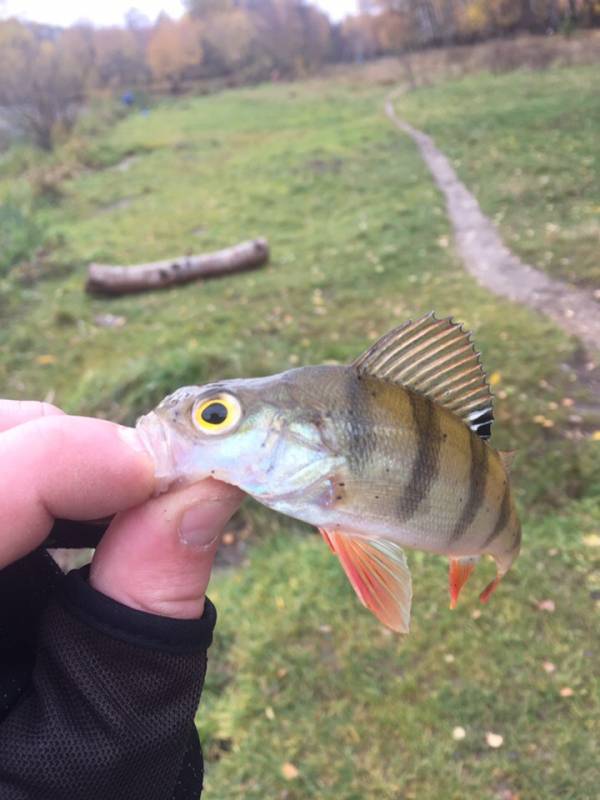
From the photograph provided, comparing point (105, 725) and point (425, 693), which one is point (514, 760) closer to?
point (425, 693)

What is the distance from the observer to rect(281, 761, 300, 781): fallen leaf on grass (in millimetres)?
3180

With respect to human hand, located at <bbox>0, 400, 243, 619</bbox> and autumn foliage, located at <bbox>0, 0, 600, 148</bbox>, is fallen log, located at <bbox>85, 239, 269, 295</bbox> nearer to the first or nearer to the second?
human hand, located at <bbox>0, 400, 243, 619</bbox>

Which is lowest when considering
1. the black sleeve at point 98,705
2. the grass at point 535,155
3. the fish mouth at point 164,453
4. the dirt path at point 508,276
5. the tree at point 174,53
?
the dirt path at point 508,276

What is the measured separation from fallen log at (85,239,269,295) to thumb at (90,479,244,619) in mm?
8864

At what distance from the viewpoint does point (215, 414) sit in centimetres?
153

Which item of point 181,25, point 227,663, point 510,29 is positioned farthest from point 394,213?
point 181,25

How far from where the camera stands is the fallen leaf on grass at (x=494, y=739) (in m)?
3.15

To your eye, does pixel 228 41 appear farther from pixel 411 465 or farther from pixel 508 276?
pixel 411 465

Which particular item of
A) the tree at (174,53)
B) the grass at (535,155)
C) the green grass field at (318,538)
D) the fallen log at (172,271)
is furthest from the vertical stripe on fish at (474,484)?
the tree at (174,53)

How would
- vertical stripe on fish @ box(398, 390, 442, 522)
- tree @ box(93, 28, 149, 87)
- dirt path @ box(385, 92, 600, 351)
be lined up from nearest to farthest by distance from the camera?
vertical stripe on fish @ box(398, 390, 442, 522) → dirt path @ box(385, 92, 600, 351) → tree @ box(93, 28, 149, 87)

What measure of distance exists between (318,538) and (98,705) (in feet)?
10.5

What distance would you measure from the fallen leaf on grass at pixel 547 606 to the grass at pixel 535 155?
176 inches

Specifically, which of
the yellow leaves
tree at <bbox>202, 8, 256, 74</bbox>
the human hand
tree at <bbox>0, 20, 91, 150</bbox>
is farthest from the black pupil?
tree at <bbox>202, 8, 256, 74</bbox>

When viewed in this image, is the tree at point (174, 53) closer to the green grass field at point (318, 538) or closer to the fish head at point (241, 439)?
the green grass field at point (318, 538)
